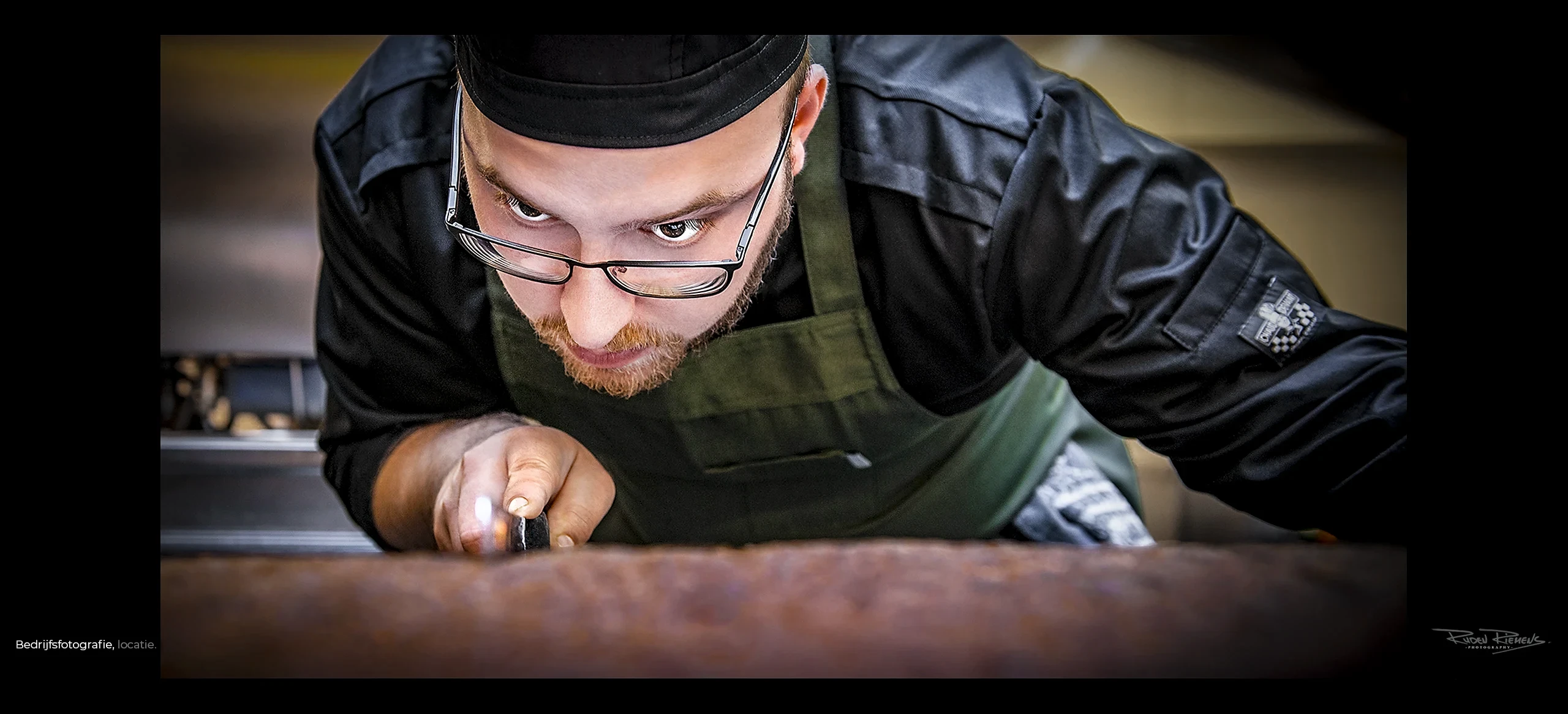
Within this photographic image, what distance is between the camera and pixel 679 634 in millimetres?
642

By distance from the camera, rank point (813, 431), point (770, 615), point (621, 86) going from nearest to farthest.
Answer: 1. point (770, 615)
2. point (621, 86)
3. point (813, 431)

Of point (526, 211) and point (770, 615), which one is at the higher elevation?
point (526, 211)

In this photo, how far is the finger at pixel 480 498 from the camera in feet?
3.59

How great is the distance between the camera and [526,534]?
108cm

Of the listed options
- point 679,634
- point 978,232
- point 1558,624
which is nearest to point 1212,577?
point 679,634

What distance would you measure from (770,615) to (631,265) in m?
0.47

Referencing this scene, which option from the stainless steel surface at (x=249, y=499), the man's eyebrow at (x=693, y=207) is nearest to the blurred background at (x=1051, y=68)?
the stainless steel surface at (x=249, y=499)

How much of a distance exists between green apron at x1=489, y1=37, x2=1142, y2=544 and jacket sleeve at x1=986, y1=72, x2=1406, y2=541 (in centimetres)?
9

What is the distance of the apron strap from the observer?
1081 mm

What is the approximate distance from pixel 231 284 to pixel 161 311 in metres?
0.09
